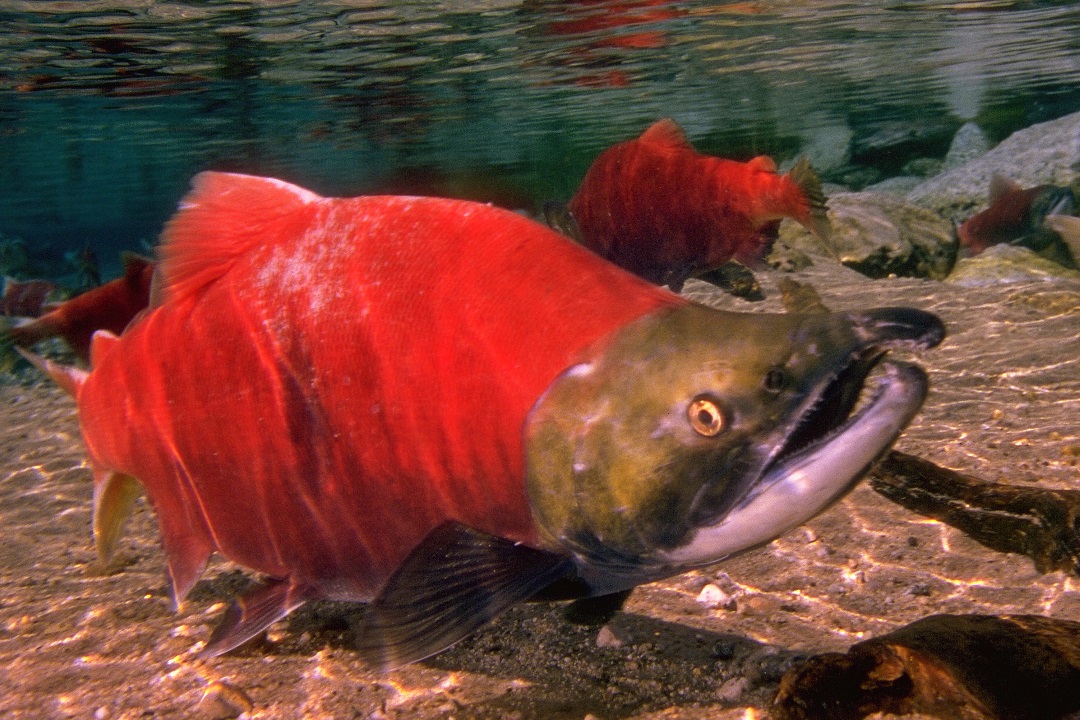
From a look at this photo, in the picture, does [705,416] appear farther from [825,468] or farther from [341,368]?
[341,368]

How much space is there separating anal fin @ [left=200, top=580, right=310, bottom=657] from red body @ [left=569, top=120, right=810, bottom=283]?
3297 millimetres

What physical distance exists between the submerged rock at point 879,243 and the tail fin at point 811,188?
4.94m

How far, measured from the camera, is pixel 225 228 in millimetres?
2350

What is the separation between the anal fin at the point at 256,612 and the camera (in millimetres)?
2291

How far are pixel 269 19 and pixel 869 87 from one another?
72.9 ft

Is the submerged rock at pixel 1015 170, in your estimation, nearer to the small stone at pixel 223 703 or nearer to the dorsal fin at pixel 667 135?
the dorsal fin at pixel 667 135

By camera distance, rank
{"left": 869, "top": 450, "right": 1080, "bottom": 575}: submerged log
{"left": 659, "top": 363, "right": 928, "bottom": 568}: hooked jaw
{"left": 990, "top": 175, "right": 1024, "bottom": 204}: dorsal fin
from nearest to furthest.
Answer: {"left": 659, "top": 363, "right": 928, "bottom": 568}: hooked jaw < {"left": 869, "top": 450, "right": 1080, "bottom": 575}: submerged log < {"left": 990, "top": 175, "right": 1024, "bottom": 204}: dorsal fin

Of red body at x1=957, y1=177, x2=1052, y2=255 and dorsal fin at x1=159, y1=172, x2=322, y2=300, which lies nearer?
dorsal fin at x1=159, y1=172, x2=322, y2=300

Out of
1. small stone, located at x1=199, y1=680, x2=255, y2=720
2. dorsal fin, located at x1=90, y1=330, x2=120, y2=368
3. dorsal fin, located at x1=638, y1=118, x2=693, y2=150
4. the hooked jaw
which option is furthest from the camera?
dorsal fin, located at x1=638, y1=118, x2=693, y2=150

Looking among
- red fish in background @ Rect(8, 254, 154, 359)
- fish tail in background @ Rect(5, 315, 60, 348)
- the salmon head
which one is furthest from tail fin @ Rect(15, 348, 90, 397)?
fish tail in background @ Rect(5, 315, 60, 348)

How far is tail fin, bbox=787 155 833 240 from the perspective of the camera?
15.6ft

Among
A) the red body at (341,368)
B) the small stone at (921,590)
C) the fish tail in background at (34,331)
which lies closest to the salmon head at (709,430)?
the red body at (341,368)

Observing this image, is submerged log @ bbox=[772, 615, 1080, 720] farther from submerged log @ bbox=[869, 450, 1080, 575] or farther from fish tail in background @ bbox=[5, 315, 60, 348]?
fish tail in background @ bbox=[5, 315, 60, 348]

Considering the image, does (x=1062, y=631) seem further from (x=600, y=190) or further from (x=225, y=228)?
(x=600, y=190)
